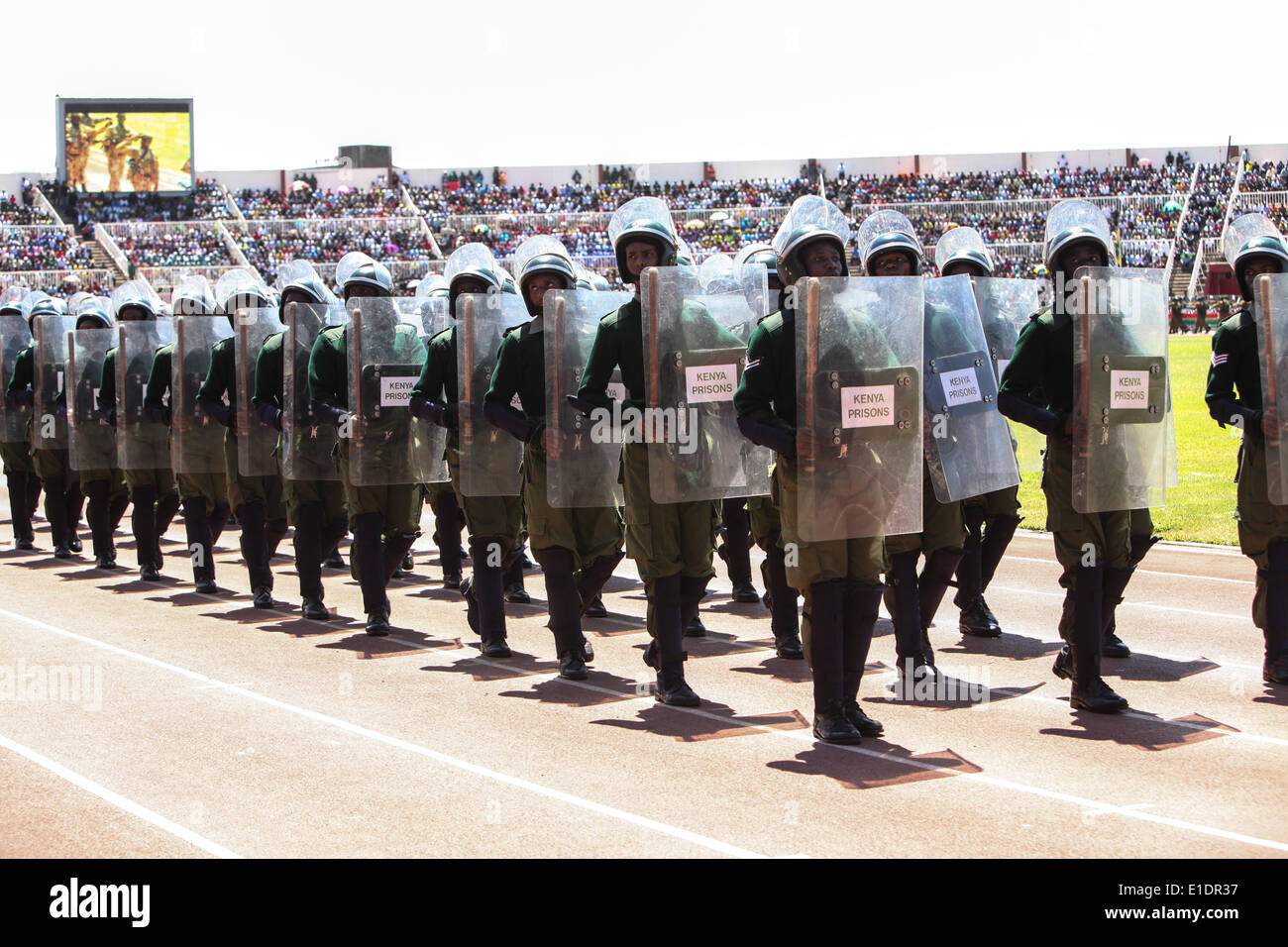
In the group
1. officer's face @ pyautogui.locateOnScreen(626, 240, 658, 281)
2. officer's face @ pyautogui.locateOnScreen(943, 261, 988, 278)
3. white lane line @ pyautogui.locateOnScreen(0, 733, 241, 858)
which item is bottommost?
white lane line @ pyautogui.locateOnScreen(0, 733, 241, 858)

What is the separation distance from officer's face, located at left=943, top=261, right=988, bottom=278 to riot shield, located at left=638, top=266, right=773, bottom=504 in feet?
9.56

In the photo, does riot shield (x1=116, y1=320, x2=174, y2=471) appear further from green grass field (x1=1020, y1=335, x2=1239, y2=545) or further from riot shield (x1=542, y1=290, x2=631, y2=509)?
green grass field (x1=1020, y1=335, x2=1239, y2=545)

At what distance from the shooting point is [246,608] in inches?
446

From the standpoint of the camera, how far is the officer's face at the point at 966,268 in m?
9.90

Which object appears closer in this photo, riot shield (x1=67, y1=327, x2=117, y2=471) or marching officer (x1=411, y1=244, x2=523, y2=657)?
marching officer (x1=411, y1=244, x2=523, y2=657)

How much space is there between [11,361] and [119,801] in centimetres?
1078

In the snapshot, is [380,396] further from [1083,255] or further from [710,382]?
[1083,255]

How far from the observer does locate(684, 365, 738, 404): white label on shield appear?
7.25 m

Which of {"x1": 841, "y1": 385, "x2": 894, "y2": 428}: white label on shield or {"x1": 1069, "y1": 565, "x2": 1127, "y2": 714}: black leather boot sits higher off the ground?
{"x1": 841, "y1": 385, "x2": 894, "y2": 428}: white label on shield

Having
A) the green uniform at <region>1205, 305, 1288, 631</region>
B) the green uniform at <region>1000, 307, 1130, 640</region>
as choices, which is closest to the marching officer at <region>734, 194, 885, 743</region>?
the green uniform at <region>1000, 307, 1130, 640</region>

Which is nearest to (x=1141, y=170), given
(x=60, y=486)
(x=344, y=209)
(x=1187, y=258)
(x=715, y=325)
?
(x=1187, y=258)

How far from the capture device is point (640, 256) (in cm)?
761

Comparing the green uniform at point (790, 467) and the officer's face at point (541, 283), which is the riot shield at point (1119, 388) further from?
the officer's face at point (541, 283)

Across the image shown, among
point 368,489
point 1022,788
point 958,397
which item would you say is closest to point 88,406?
point 368,489
